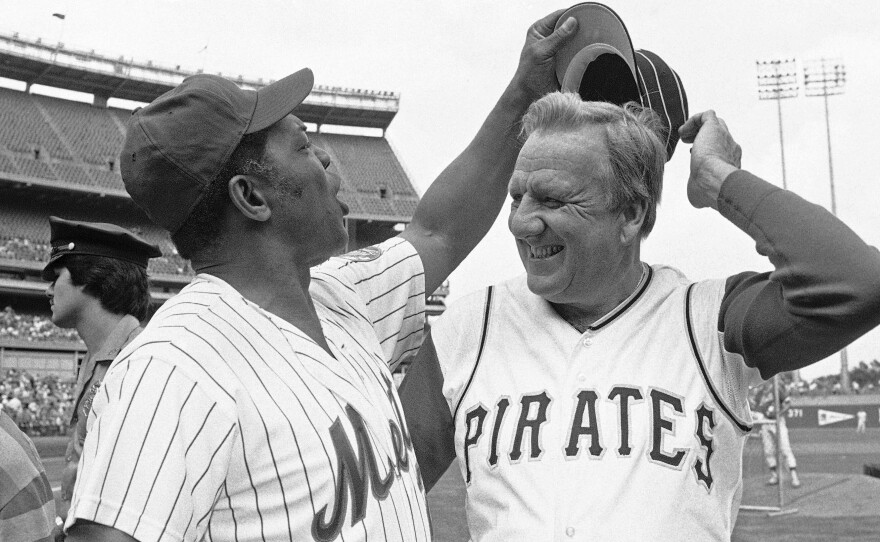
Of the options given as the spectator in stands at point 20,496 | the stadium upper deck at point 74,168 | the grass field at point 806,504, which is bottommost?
the grass field at point 806,504

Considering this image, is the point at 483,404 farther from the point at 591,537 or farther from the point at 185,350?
the point at 185,350

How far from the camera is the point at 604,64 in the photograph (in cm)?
201

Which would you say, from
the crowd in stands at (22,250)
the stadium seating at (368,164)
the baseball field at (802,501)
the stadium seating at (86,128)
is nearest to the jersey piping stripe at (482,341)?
the baseball field at (802,501)

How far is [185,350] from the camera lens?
1.40m

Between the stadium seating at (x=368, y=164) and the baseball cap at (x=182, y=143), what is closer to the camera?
the baseball cap at (x=182, y=143)

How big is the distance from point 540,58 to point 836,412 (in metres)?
29.4

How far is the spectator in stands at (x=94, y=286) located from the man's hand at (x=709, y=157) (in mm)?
2655

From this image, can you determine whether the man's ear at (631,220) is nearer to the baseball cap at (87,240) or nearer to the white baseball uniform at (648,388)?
the white baseball uniform at (648,388)

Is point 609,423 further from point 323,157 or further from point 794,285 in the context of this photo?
point 323,157

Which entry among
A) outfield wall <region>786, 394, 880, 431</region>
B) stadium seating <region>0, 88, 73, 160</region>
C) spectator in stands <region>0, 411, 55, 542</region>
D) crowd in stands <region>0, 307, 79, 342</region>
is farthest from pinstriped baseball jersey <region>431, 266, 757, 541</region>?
stadium seating <region>0, 88, 73, 160</region>

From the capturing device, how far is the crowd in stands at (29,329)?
25.6 m

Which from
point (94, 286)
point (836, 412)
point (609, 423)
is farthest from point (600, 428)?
point (836, 412)

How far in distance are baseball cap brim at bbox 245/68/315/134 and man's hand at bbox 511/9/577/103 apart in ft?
2.01

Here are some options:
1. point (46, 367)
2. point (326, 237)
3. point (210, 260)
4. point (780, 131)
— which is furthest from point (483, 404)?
point (46, 367)
